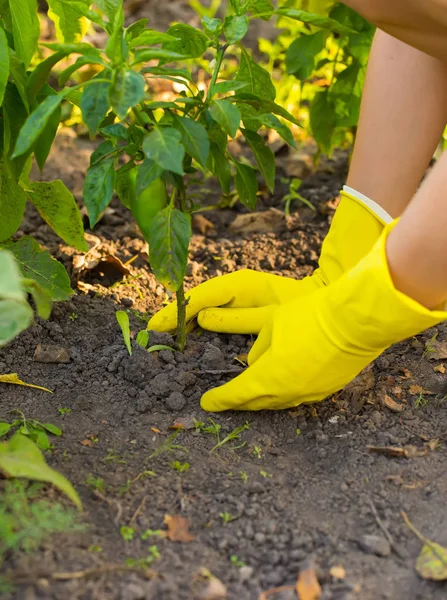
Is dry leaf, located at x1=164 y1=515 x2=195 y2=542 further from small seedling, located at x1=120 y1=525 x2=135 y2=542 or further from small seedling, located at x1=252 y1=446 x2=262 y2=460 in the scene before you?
small seedling, located at x1=252 y1=446 x2=262 y2=460

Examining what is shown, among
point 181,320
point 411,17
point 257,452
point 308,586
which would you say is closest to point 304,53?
point 411,17

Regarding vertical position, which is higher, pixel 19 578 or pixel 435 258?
pixel 435 258

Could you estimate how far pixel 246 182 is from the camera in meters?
1.61

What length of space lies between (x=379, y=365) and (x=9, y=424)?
2.80 feet

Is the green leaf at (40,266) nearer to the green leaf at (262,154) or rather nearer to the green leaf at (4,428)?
the green leaf at (4,428)

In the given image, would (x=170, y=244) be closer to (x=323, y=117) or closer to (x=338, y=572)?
(x=338, y=572)

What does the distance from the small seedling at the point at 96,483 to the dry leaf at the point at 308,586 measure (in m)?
0.38

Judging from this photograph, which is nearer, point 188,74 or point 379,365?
point 188,74

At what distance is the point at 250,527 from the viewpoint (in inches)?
50.0

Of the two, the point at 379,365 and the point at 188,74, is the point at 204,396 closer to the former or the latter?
the point at 379,365

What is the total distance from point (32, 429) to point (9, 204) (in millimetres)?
556

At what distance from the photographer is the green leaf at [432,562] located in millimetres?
1150

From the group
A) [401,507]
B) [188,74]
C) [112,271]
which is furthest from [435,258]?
[112,271]

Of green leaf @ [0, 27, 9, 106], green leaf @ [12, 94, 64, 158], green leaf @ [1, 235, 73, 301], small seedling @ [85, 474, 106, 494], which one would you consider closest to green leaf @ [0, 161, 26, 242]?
green leaf @ [1, 235, 73, 301]
